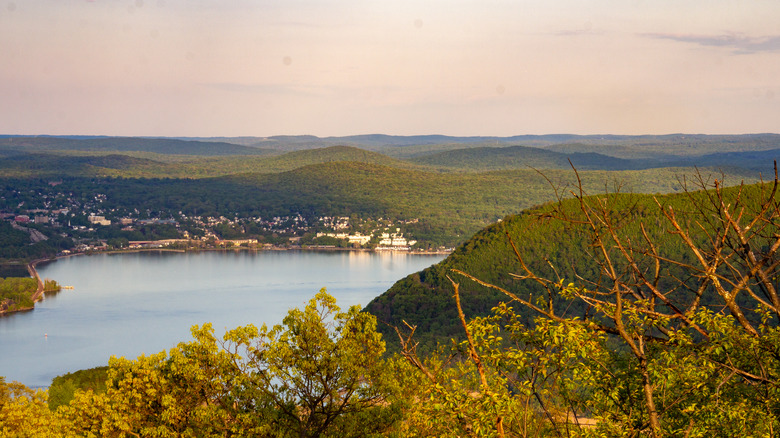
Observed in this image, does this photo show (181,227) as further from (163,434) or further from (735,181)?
(163,434)

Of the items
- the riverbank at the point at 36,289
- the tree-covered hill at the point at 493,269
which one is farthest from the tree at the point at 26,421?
the riverbank at the point at 36,289

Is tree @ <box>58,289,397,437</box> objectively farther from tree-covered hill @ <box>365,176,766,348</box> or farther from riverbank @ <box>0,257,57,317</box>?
riverbank @ <box>0,257,57,317</box>

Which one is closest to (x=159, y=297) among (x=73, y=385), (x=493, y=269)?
(x=493, y=269)

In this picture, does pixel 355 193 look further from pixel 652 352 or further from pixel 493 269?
pixel 652 352

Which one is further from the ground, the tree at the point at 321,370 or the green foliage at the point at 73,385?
the tree at the point at 321,370

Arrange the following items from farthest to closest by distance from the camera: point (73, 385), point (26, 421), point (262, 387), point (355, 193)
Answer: point (355, 193) → point (73, 385) → point (26, 421) → point (262, 387)

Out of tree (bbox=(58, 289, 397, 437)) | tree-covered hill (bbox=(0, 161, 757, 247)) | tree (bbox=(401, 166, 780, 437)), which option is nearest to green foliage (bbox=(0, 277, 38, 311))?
tree-covered hill (bbox=(0, 161, 757, 247))

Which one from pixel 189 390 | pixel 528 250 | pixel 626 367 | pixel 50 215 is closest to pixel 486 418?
pixel 626 367

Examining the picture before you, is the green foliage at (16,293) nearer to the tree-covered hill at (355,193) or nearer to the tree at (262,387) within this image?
the tree-covered hill at (355,193)
